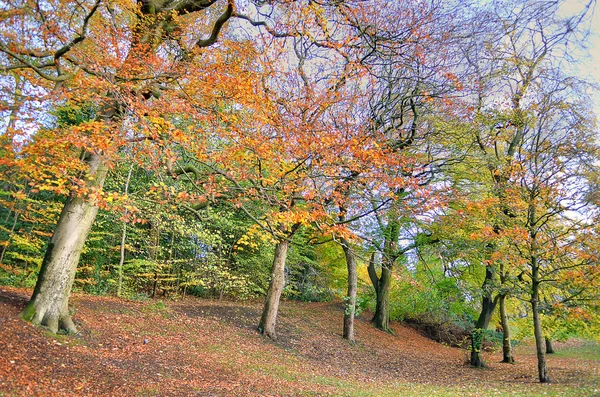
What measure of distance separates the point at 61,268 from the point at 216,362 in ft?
13.2

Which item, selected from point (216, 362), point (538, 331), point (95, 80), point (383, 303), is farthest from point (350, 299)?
point (95, 80)

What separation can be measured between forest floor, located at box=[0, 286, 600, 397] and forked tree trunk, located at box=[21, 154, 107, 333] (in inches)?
13.8

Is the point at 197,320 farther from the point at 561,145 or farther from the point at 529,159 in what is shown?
the point at 561,145

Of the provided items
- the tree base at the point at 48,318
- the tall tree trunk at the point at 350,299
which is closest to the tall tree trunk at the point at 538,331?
the tall tree trunk at the point at 350,299

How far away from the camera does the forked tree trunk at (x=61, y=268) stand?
7801 millimetres

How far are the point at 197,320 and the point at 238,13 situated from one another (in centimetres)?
930

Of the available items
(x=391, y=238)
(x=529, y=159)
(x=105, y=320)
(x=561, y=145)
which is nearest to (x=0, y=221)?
(x=105, y=320)

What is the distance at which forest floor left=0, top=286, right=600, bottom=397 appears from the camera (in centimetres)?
620

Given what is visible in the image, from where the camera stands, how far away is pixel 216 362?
9.39 metres

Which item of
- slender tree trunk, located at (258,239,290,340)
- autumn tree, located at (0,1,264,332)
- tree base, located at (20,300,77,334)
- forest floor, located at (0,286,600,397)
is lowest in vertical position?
forest floor, located at (0,286,600,397)

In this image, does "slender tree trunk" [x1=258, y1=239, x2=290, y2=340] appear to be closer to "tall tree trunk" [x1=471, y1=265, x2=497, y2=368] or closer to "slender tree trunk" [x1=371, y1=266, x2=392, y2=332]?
"tall tree trunk" [x1=471, y1=265, x2=497, y2=368]

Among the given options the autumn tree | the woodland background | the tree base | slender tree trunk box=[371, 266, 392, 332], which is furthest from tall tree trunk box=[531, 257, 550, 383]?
the tree base

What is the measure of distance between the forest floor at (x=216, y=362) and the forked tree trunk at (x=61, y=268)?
0.35 meters

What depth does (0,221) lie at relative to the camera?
48.7ft
